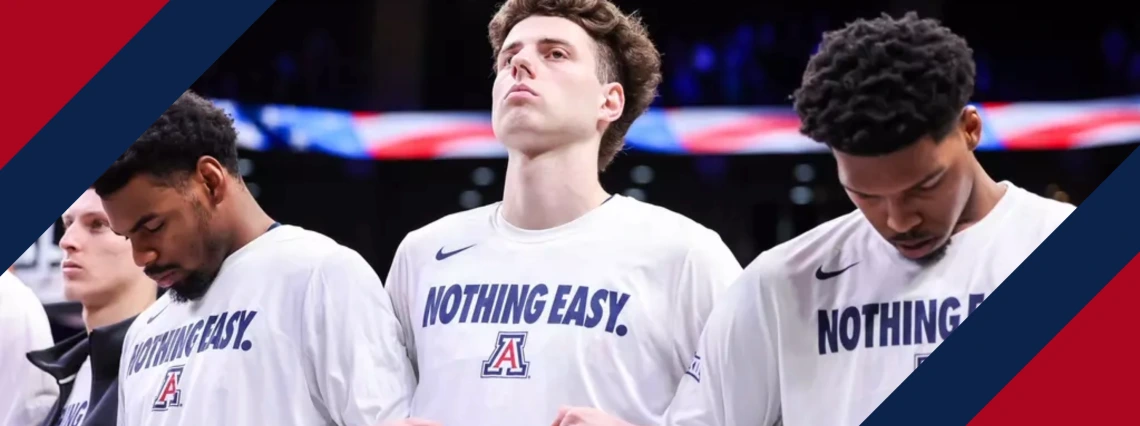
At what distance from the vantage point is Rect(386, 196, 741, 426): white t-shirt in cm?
254

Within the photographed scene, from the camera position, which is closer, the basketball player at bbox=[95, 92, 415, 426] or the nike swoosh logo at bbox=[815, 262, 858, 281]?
the nike swoosh logo at bbox=[815, 262, 858, 281]

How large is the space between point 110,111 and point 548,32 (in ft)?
2.93

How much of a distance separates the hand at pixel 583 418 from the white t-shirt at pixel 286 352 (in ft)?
1.29

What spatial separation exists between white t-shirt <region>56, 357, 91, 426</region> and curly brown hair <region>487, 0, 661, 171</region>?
1.26 meters

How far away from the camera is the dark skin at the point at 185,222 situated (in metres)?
2.75

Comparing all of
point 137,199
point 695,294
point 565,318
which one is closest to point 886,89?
point 695,294

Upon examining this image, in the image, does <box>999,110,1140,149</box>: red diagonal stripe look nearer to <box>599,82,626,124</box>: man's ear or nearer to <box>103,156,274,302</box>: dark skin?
<box>599,82,626,124</box>: man's ear

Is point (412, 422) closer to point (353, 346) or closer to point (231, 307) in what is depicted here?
point (353, 346)

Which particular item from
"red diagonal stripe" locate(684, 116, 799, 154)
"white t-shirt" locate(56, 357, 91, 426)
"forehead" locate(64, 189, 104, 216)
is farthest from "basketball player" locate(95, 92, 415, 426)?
"red diagonal stripe" locate(684, 116, 799, 154)

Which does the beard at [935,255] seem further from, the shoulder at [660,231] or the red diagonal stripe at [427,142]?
the red diagonal stripe at [427,142]

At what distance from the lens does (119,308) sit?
133 inches

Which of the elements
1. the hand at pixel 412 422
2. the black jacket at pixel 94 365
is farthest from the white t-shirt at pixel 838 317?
the black jacket at pixel 94 365

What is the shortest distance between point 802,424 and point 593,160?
2.66ft

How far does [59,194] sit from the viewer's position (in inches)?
93.4
